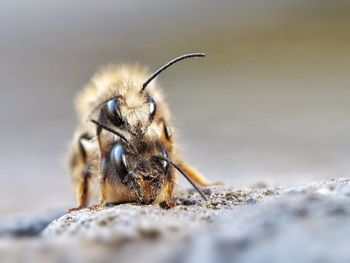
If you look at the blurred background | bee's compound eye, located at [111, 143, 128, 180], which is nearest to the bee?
bee's compound eye, located at [111, 143, 128, 180]

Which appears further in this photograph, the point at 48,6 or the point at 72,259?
the point at 48,6

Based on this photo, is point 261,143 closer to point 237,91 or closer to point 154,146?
point 237,91

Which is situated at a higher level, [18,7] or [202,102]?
[18,7]

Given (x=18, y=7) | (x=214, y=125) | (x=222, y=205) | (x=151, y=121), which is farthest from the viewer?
(x=18, y=7)

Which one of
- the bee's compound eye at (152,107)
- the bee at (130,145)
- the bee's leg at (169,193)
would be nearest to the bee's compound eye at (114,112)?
the bee at (130,145)

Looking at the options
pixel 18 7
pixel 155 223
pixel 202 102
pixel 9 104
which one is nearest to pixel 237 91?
pixel 202 102

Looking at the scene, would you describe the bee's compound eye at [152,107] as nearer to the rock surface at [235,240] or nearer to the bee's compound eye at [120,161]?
the bee's compound eye at [120,161]

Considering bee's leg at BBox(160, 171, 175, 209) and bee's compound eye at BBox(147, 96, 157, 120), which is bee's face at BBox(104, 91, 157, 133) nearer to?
bee's compound eye at BBox(147, 96, 157, 120)
